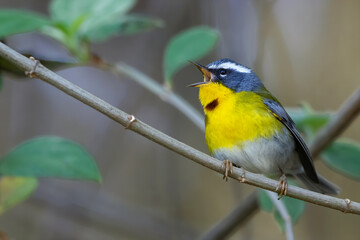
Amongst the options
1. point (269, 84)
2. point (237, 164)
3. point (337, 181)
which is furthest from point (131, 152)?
point (237, 164)

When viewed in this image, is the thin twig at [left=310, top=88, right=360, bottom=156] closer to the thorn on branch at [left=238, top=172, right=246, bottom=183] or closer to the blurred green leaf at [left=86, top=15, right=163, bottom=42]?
the thorn on branch at [left=238, top=172, right=246, bottom=183]

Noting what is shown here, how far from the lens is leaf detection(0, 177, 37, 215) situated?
2.29 m

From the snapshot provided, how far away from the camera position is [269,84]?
474cm

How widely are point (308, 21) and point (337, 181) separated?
5.05 feet

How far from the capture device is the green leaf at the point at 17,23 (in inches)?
91.3

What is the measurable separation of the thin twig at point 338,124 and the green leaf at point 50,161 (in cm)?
121

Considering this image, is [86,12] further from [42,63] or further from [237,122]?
[237,122]

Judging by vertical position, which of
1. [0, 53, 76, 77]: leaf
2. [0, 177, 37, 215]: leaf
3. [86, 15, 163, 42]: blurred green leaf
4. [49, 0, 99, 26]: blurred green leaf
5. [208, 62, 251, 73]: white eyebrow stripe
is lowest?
[0, 177, 37, 215]: leaf

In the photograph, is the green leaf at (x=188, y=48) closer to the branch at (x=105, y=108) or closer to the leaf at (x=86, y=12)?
the leaf at (x=86, y=12)

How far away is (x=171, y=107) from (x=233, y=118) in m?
2.30

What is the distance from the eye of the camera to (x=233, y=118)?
2676 millimetres

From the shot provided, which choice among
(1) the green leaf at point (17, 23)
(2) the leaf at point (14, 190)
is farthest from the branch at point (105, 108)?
(2) the leaf at point (14, 190)

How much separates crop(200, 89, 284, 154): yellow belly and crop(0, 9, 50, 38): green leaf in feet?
3.24

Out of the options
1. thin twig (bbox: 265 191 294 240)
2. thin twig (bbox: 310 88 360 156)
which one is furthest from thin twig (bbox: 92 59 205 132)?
thin twig (bbox: 310 88 360 156)
